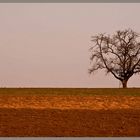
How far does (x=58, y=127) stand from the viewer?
21984mm

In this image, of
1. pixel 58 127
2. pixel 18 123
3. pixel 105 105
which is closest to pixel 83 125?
pixel 58 127

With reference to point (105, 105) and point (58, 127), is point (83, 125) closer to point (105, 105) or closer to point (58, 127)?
point (58, 127)

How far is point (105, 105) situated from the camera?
103 ft

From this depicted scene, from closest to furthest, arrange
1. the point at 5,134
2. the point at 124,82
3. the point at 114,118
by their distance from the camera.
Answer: the point at 5,134, the point at 114,118, the point at 124,82

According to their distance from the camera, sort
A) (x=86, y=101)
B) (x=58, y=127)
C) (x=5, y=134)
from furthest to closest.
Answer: (x=86, y=101)
(x=58, y=127)
(x=5, y=134)

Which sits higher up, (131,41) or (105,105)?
(131,41)

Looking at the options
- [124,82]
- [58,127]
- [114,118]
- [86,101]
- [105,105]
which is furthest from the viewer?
[124,82]

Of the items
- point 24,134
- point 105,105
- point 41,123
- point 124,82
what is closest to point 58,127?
point 41,123

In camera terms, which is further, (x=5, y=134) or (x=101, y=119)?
(x=101, y=119)

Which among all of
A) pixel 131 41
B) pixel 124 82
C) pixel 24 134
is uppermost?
pixel 131 41

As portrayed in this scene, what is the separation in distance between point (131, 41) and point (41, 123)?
49.9m

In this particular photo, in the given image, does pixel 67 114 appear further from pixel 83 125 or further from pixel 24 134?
pixel 24 134

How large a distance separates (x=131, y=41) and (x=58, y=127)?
50.3 meters

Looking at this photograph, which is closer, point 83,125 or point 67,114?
point 83,125
